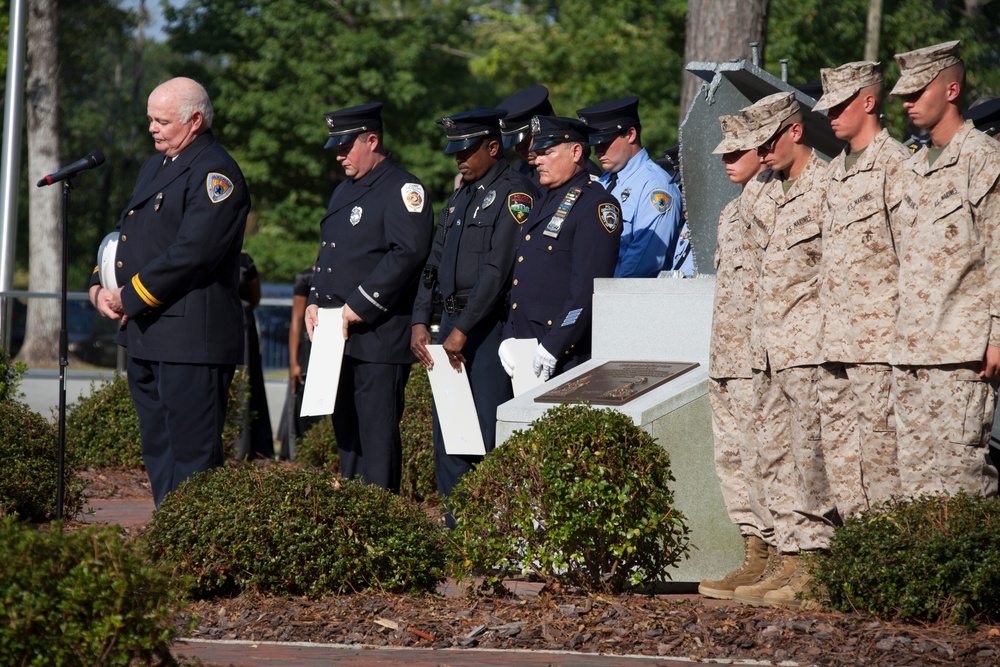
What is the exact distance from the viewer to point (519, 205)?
7.45 m

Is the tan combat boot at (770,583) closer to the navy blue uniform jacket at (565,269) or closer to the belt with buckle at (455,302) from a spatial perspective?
the navy blue uniform jacket at (565,269)

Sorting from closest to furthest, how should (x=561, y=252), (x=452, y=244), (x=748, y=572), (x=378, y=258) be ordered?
(x=748, y=572), (x=561, y=252), (x=452, y=244), (x=378, y=258)

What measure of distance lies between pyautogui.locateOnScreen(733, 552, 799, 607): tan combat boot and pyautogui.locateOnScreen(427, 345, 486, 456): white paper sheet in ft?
6.21

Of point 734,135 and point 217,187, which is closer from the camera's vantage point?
point 734,135

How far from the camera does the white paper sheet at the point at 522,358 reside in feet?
23.2

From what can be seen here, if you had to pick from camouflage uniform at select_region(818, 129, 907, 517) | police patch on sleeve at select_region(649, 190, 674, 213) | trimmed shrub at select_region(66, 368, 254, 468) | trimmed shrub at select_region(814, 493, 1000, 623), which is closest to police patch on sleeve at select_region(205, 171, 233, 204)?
police patch on sleeve at select_region(649, 190, 674, 213)

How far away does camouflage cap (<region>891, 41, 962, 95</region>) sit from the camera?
5359mm

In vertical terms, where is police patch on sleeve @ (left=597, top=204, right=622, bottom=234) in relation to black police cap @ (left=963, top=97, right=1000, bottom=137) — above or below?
below

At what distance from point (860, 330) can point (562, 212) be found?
2.02 m

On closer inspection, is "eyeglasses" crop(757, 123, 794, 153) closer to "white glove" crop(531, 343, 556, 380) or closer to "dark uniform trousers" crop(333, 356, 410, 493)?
"white glove" crop(531, 343, 556, 380)

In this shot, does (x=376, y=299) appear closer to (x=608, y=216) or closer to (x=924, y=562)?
(x=608, y=216)

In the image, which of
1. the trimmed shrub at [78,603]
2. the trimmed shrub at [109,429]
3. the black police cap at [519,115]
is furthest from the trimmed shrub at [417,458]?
the trimmed shrub at [78,603]

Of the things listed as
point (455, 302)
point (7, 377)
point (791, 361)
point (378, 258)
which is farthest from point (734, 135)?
point (7, 377)

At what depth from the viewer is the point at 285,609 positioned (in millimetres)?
5328
